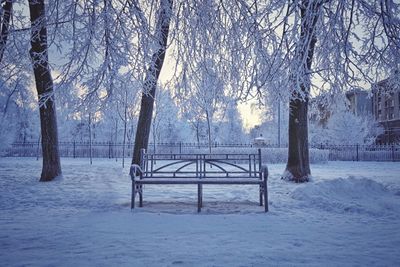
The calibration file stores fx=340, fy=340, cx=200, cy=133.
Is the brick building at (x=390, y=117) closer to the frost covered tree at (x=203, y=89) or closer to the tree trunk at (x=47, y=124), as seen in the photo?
the frost covered tree at (x=203, y=89)

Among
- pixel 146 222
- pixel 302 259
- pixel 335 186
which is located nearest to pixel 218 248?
pixel 302 259

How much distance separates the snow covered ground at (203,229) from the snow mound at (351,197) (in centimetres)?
2

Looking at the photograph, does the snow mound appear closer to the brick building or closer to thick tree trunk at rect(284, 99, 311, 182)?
thick tree trunk at rect(284, 99, 311, 182)

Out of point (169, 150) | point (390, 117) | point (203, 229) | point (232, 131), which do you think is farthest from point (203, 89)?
point (390, 117)

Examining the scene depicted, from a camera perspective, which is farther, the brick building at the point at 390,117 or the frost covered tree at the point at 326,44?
the brick building at the point at 390,117

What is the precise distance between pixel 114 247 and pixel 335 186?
556 cm

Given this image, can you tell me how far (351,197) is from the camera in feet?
22.6

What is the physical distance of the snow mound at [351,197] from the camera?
224 inches

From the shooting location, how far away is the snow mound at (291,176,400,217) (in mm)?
5695

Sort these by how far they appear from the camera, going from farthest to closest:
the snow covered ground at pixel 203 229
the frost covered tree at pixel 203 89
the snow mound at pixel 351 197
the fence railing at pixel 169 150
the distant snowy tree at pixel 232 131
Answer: the distant snowy tree at pixel 232 131 → the fence railing at pixel 169 150 → the frost covered tree at pixel 203 89 → the snow mound at pixel 351 197 → the snow covered ground at pixel 203 229

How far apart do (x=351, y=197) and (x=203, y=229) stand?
402 cm

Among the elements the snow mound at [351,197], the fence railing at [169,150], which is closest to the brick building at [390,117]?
the fence railing at [169,150]

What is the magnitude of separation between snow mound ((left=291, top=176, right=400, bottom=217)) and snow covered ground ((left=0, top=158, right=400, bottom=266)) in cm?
2

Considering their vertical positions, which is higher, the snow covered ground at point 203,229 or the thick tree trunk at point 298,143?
the thick tree trunk at point 298,143
